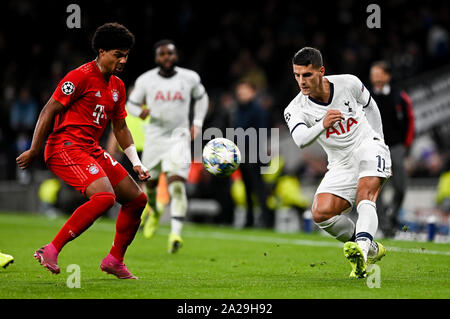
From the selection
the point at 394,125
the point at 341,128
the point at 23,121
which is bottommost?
the point at 341,128

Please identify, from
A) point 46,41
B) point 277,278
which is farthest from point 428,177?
point 46,41

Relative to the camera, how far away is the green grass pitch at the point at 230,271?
218 inches

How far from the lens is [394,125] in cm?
1106

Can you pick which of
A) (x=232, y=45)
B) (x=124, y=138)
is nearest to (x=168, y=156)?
(x=124, y=138)

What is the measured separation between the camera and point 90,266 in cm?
779

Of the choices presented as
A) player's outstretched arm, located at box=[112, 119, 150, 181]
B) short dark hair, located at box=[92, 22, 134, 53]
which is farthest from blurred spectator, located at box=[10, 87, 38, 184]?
short dark hair, located at box=[92, 22, 134, 53]

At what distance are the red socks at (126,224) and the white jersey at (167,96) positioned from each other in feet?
12.2

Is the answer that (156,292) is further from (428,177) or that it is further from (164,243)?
(428,177)

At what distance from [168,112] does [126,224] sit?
3.81m

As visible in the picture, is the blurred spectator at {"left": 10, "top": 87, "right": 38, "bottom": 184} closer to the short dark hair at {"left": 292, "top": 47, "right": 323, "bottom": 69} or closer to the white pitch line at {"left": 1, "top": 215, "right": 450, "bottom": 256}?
the white pitch line at {"left": 1, "top": 215, "right": 450, "bottom": 256}

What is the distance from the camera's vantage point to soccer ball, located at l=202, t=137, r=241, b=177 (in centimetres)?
752

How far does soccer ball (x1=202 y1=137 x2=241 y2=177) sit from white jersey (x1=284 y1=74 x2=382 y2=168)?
93 centimetres

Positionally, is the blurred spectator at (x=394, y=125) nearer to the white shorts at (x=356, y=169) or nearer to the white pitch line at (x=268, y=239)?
the white pitch line at (x=268, y=239)

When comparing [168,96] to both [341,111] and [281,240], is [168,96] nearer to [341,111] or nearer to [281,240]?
[281,240]
